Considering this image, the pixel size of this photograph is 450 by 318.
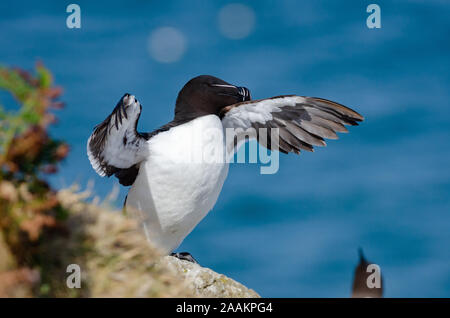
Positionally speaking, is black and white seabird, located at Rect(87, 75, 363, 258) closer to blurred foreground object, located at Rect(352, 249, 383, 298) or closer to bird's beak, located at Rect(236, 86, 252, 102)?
bird's beak, located at Rect(236, 86, 252, 102)

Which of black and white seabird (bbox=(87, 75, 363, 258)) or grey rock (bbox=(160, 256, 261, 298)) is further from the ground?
black and white seabird (bbox=(87, 75, 363, 258))

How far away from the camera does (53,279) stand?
538 centimetres

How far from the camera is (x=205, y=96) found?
371 inches

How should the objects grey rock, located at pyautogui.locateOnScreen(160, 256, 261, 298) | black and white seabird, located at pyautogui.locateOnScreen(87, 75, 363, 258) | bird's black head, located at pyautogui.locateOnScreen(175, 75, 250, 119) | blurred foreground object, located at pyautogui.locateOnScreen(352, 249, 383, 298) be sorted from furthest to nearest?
bird's black head, located at pyautogui.locateOnScreen(175, 75, 250, 119), black and white seabird, located at pyautogui.locateOnScreen(87, 75, 363, 258), grey rock, located at pyautogui.locateOnScreen(160, 256, 261, 298), blurred foreground object, located at pyautogui.locateOnScreen(352, 249, 383, 298)

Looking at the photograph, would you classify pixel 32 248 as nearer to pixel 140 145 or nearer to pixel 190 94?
pixel 140 145

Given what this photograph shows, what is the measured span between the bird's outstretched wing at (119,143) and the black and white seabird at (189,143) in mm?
11

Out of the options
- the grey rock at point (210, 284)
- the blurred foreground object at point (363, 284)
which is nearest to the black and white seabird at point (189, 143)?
the grey rock at point (210, 284)

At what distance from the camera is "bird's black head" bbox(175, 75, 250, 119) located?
9.38 meters

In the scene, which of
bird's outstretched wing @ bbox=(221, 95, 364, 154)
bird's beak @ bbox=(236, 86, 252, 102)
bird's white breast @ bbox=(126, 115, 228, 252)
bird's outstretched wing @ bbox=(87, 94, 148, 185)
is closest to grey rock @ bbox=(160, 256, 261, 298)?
bird's white breast @ bbox=(126, 115, 228, 252)

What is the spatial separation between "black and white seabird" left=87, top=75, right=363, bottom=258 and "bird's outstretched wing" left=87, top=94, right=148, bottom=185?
11 millimetres

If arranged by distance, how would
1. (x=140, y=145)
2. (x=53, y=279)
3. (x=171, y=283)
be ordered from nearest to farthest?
1. (x=53, y=279)
2. (x=171, y=283)
3. (x=140, y=145)

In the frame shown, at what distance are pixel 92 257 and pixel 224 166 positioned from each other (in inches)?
141

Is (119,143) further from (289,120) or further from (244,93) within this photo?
(289,120)
